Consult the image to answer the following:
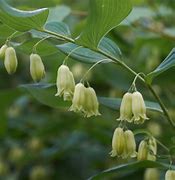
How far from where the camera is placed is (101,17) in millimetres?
1664

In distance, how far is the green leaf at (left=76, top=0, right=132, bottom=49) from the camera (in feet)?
5.35

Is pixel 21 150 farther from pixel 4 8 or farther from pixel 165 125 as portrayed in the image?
pixel 4 8

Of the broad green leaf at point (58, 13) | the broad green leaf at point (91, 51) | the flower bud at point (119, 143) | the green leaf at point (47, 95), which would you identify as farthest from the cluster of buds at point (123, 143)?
the broad green leaf at point (58, 13)

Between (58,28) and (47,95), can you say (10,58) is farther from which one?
(47,95)

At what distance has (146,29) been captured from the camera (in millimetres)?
2787

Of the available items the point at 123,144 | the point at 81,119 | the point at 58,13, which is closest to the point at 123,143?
the point at 123,144

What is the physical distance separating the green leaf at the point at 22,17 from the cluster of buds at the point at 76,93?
0.17 meters

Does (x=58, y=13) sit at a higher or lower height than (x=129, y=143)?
higher

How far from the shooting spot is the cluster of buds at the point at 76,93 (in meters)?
1.77

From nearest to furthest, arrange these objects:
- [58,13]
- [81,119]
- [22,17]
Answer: [22,17] < [58,13] < [81,119]

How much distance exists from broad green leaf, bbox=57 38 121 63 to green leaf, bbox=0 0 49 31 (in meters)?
0.18

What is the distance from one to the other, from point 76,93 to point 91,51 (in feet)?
0.60

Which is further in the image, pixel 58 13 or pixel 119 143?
pixel 58 13

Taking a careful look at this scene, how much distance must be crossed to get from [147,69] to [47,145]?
0.93m
